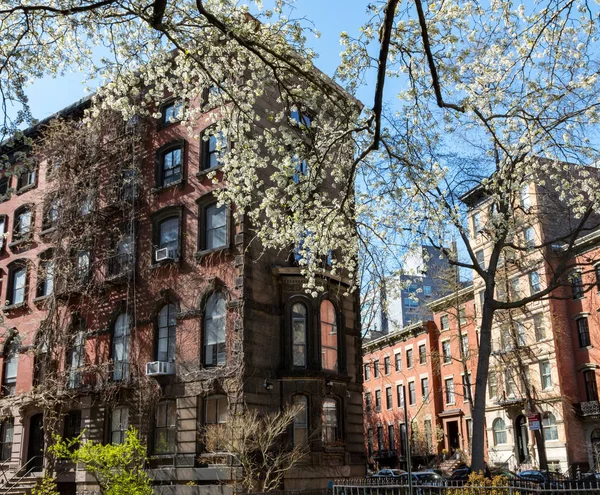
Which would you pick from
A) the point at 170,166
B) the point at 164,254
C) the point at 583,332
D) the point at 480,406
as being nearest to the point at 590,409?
the point at 583,332

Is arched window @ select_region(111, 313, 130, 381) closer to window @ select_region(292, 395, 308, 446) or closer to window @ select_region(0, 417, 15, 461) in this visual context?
window @ select_region(292, 395, 308, 446)

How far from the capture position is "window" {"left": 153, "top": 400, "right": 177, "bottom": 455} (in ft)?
80.7

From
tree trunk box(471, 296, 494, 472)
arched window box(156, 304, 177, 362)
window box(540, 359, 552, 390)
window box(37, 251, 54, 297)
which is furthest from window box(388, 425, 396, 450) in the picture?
tree trunk box(471, 296, 494, 472)

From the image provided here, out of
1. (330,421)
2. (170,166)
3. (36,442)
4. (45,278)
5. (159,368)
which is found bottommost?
(36,442)

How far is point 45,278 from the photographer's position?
31.9 meters

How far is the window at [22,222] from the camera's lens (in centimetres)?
3439

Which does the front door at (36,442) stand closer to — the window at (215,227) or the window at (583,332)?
the window at (215,227)

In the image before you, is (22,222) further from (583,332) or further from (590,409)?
(590,409)

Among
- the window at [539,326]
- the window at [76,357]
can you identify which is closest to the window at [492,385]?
the window at [539,326]

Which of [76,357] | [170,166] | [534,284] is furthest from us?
[534,284]

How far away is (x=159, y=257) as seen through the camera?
87.8 ft

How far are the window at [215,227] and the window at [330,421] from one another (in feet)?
25.1

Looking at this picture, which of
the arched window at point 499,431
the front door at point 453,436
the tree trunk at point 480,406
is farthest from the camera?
the front door at point 453,436

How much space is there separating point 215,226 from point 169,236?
269 centimetres
